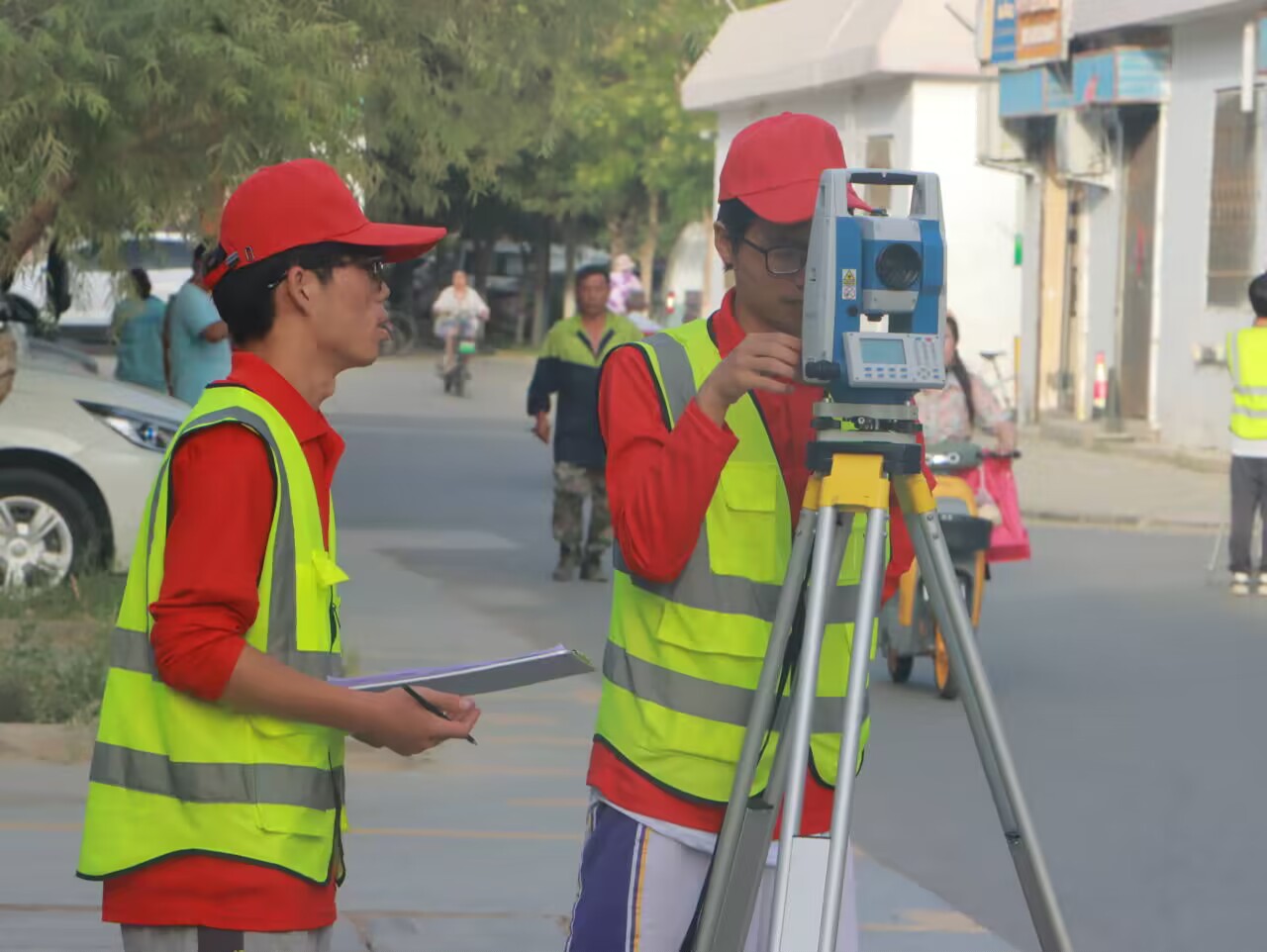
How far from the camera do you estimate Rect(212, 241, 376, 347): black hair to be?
10.5ft

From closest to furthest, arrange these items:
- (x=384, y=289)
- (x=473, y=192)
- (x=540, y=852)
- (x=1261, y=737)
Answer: (x=384, y=289) < (x=540, y=852) < (x=1261, y=737) < (x=473, y=192)

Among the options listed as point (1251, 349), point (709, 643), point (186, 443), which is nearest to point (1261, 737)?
point (1251, 349)

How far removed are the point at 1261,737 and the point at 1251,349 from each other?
4954 millimetres

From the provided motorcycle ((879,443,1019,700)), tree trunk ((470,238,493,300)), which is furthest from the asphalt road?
tree trunk ((470,238,493,300))

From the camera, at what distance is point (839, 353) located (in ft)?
10.3

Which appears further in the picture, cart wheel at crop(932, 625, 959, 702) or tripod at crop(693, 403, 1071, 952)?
cart wheel at crop(932, 625, 959, 702)

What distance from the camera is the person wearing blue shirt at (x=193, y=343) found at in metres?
14.6

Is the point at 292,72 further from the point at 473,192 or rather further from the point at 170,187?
the point at 473,192

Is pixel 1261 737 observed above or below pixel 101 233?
below

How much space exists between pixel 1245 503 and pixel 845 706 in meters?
11.2

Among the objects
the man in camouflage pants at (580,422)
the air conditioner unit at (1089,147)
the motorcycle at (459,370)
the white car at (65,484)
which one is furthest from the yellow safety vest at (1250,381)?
the motorcycle at (459,370)

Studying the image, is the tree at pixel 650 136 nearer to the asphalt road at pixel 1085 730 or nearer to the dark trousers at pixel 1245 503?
the asphalt road at pixel 1085 730

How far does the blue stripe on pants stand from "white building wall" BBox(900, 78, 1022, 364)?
30625mm

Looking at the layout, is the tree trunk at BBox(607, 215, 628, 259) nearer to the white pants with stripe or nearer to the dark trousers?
the dark trousers
